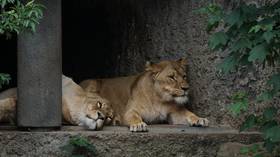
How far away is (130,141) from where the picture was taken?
6.59m

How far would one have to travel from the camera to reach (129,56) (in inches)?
341

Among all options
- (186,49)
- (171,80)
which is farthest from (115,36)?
(171,80)

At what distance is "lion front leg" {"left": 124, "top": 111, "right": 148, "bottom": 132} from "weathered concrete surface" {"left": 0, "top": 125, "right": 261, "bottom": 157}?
0.07 metres

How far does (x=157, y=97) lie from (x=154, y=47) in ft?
2.63

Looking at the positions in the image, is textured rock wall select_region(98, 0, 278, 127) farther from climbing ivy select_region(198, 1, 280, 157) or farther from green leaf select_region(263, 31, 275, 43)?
green leaf select_region(263, 31, 275, 43)

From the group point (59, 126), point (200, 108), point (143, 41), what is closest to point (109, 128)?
point (59, 126)

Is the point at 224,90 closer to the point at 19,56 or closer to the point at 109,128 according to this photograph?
the point at 109,128

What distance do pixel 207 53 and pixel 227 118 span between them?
2.13 feet

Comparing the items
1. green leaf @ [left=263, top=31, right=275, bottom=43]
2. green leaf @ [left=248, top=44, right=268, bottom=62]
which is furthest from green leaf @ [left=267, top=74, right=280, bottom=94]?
green leaf @ [left=263, top=31, right=275, bottom=43]

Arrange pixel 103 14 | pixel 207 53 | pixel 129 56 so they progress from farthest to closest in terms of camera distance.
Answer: pixel 103 14, pixel 129 56, pixel 207 53

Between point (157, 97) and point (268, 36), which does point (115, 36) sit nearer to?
point (157, 97)

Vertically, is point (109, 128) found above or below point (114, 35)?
below

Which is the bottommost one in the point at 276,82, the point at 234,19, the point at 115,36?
the point at 276,82

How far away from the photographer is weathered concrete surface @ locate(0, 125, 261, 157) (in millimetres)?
6531
